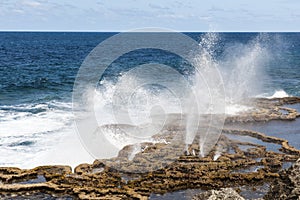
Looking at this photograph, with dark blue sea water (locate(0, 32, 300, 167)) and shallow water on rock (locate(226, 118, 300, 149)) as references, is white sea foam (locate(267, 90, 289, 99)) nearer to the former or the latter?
dark blue sea water (locate(0, 32, 300, 167))

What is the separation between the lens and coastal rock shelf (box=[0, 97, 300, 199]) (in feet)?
57.0

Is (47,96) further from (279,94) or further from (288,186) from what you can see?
(288,186)

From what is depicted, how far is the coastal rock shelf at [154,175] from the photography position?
17375 millimetres

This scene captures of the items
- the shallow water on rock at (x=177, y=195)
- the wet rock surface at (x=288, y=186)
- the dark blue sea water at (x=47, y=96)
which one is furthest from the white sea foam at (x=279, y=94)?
the wet rock surface at (x=288, y=186)

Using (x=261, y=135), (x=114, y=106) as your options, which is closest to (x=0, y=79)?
(x=114, y=106)

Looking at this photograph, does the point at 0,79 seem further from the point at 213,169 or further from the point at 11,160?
the point at 213,169

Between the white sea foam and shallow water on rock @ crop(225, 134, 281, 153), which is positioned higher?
the white sea foam

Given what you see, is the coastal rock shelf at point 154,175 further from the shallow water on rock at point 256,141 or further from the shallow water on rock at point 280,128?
the shallow water on rock at point 280,128

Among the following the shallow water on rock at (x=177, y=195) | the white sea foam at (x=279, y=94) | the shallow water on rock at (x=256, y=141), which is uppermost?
the white sea foam at (x=279, y=94)

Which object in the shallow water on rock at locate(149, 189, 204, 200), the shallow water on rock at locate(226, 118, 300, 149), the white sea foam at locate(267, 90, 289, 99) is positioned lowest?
the shallow water on rock at locate(149, 189, 204, 200)

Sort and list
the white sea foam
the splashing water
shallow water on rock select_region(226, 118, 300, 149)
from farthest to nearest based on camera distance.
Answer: the white sea foam → the splashing water → shallow water on rock select_region(226, 118, 300, 149)

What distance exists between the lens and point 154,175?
19.1 metres

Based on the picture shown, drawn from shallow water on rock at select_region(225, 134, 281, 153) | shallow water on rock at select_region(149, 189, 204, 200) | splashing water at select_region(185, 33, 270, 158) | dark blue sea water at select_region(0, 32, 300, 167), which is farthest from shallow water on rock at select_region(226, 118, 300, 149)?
dark blue sea water at select_region(0, 32, 300, 167)

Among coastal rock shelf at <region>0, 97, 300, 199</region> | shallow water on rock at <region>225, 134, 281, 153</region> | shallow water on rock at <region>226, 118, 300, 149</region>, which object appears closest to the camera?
coastal rock shelf at <region>0, 97, 300, 199</region>
